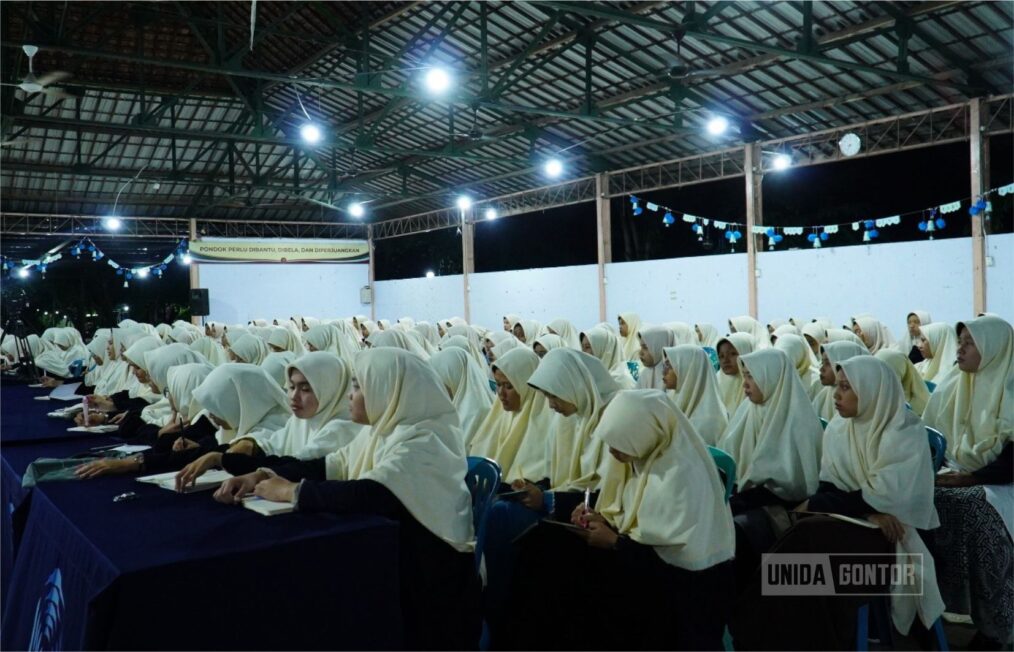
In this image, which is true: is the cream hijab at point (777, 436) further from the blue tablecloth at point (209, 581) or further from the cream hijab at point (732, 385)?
the blue tablecloth at point (209, 581)

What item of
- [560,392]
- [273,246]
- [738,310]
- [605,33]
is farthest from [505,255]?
[560,392]

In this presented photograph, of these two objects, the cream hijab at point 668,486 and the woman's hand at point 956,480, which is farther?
the woman's hand at point 956,480

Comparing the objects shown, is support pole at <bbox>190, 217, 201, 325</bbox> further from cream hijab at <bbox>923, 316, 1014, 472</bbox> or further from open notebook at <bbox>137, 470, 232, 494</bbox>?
cream hijab at <bbox>923, 316, 1014, 472</bbox>

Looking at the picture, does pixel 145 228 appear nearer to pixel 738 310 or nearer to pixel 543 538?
pixel 738 310

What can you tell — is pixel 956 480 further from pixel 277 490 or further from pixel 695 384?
pixel 277 490

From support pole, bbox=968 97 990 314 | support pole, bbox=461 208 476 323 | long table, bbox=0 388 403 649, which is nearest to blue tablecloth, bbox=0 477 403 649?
long table, bbox=0 388 403 649

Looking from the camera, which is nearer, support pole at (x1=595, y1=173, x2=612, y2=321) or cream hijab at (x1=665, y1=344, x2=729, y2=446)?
cream hijab at (x1=665, y1=344, x2=729, y2=446)

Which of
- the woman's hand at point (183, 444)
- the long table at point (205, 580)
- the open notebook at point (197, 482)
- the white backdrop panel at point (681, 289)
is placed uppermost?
the white backdrop panel at point (681, 289)

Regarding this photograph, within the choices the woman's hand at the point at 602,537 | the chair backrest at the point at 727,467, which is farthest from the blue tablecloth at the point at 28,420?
the chair backrest at the point at 727,467

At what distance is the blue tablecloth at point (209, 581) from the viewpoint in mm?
1900

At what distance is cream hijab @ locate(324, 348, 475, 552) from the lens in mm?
2508

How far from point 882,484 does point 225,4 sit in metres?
13.4

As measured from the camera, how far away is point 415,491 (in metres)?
2.51

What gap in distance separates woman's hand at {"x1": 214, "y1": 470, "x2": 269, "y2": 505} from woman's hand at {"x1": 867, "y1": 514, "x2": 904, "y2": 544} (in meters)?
2.13
